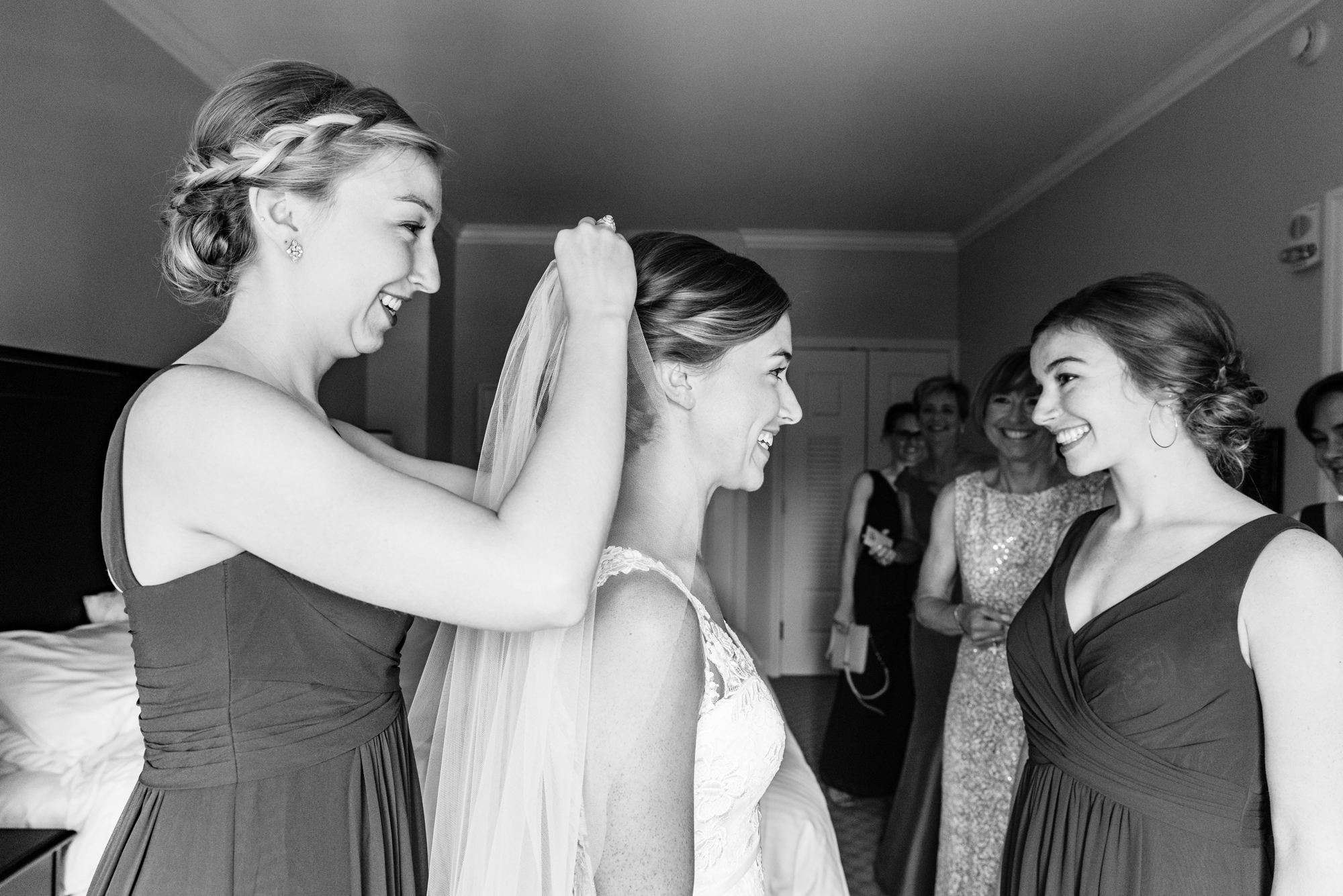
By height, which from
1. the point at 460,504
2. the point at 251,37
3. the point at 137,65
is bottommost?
the point at 460,504

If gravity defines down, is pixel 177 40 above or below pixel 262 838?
above

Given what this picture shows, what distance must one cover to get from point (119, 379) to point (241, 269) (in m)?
2.37

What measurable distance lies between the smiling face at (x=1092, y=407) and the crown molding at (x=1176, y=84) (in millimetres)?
2210

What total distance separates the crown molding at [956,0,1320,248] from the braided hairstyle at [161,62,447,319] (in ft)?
10.6

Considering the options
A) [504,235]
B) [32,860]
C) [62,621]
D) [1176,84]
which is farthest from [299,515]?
[504,235]

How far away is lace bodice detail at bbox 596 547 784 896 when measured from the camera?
1.07 m

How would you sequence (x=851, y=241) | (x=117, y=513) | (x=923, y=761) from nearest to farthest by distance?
(x=117, y=513) → (x=923, y=761) → (x=851, y=241)

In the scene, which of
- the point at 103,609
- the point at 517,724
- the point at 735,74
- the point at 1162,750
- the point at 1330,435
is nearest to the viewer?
the point at 517,724

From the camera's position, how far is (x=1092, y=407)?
1.56 meters

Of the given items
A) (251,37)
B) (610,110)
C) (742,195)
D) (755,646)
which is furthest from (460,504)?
(755,646)

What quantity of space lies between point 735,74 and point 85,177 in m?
2.46

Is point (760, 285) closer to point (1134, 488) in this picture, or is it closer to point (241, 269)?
point (241, 269)

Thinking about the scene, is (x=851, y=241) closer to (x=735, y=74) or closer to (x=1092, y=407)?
(x=735, y=74)

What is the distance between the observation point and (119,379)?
2.97m
